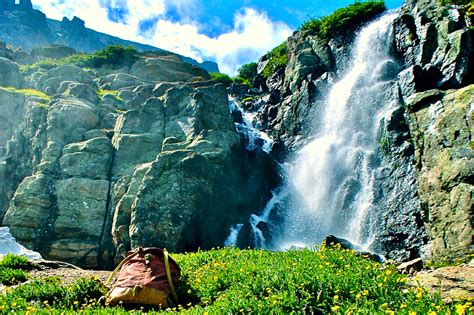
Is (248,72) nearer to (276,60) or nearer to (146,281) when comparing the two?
(276,60)

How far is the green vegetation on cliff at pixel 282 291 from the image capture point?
17.7 ft

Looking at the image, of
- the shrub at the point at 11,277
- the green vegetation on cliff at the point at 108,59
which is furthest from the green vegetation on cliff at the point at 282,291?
the green vegetation on cliff at the point at 108,59

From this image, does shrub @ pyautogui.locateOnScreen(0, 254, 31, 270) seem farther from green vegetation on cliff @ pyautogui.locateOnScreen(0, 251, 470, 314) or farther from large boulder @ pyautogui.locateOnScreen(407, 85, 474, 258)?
large boulder @ pyautogui.locateOnScreen(407, 85, 474, 258)

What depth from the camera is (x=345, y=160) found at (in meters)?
32.2

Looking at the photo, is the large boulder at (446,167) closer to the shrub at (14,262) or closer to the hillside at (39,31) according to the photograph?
the shrub at (14,262)

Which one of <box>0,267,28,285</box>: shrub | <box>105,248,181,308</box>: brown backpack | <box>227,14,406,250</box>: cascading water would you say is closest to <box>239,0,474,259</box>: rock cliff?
<box>227,14,406,250</box>: cascading water

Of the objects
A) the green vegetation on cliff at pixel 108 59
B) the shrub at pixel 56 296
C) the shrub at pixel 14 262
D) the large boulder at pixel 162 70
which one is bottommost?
A: the shrub at pixel 56 296

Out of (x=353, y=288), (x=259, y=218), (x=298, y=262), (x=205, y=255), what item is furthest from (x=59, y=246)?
(x=353, y=288)

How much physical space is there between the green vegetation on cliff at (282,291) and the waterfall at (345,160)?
19781mm

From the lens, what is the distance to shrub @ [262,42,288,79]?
188ft

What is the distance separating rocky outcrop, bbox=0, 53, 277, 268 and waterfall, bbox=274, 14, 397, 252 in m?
3.72

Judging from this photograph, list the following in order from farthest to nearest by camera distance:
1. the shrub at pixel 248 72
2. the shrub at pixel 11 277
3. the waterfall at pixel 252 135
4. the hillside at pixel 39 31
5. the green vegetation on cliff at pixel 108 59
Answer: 1. the hillside at pixel 39 31
2. the shrub at pixel 248 72
3. the green vegetation on cliff at pixel 108 59
4. the waterfall at pixel 252 135
5. the shrub at pixel 11 277

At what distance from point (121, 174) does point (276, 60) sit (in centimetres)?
3824

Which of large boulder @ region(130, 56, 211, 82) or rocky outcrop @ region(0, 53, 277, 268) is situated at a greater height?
large boulder @ region(130, 56, 211, 82)
